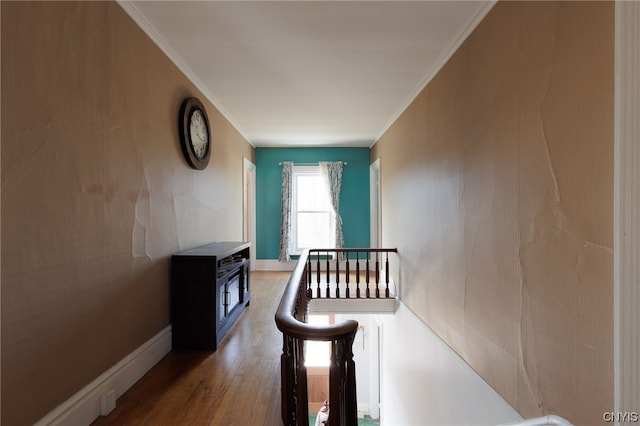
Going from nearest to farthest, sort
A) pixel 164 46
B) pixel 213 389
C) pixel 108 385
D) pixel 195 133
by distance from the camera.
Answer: pixel 108 385 < pixel 213 389 < pixel 164 46 < pixel 195 133

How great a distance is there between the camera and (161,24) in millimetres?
2094

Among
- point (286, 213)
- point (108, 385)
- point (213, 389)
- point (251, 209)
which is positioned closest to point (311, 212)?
point (286, 213)

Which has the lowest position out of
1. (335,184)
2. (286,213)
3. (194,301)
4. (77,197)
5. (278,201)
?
(194,301)

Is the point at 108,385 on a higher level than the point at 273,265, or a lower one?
higher

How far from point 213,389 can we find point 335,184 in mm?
4596

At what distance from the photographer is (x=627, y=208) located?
3.16 ft

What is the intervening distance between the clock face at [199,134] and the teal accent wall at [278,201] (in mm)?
2912

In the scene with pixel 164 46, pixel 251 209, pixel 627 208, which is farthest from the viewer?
pixel 251 209

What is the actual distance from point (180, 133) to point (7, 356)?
1.95 metres

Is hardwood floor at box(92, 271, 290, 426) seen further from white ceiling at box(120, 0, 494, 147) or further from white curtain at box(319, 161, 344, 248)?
white curtain at box(319, 161, 344, 248)

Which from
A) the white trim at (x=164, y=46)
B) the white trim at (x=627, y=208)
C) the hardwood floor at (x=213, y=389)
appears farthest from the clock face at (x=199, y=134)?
the white trim at (x=627, y=208)

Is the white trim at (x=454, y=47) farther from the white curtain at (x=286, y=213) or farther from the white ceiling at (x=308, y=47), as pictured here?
the white curtain at (x=286, y=213)

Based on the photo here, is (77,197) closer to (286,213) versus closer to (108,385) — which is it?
(108,385)

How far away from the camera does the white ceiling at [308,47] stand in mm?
1950
